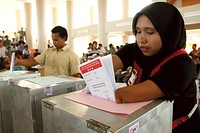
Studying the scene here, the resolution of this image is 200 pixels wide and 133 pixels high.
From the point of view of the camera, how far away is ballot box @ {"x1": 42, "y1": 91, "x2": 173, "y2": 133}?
1.81 feet

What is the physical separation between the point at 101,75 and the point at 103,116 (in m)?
0.16

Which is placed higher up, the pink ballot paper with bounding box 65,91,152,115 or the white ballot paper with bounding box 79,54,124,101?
the white ballot paper with bounding box 79,54,124,101

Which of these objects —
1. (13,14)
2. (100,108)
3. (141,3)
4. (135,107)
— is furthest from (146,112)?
(13,14)

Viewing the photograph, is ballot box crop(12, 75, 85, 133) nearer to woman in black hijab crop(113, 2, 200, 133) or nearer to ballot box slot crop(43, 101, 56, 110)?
ballot box slot crop(43, 101, 56, 110)

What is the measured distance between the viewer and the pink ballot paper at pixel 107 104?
634mm

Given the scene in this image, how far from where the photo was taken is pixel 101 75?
693 mm

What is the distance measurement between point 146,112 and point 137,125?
0.06 m

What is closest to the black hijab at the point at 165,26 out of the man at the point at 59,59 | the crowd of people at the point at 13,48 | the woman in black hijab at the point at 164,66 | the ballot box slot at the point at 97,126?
the woman in black hijab at the point at 164,66

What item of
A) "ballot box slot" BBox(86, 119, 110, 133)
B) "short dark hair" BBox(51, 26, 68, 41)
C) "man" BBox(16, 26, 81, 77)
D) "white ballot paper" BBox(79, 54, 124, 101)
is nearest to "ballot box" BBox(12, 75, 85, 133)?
"white ballot paper" BBox(79, 54, 124, 101)

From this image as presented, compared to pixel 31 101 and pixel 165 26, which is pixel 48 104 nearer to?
pixel 31 101

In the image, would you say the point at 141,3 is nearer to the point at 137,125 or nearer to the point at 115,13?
the point at 115,13

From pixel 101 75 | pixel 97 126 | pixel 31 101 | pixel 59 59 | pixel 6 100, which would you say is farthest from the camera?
pixel 59 59

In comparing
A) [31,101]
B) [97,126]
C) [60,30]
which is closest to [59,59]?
[60,30]

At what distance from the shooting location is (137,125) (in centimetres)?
57
